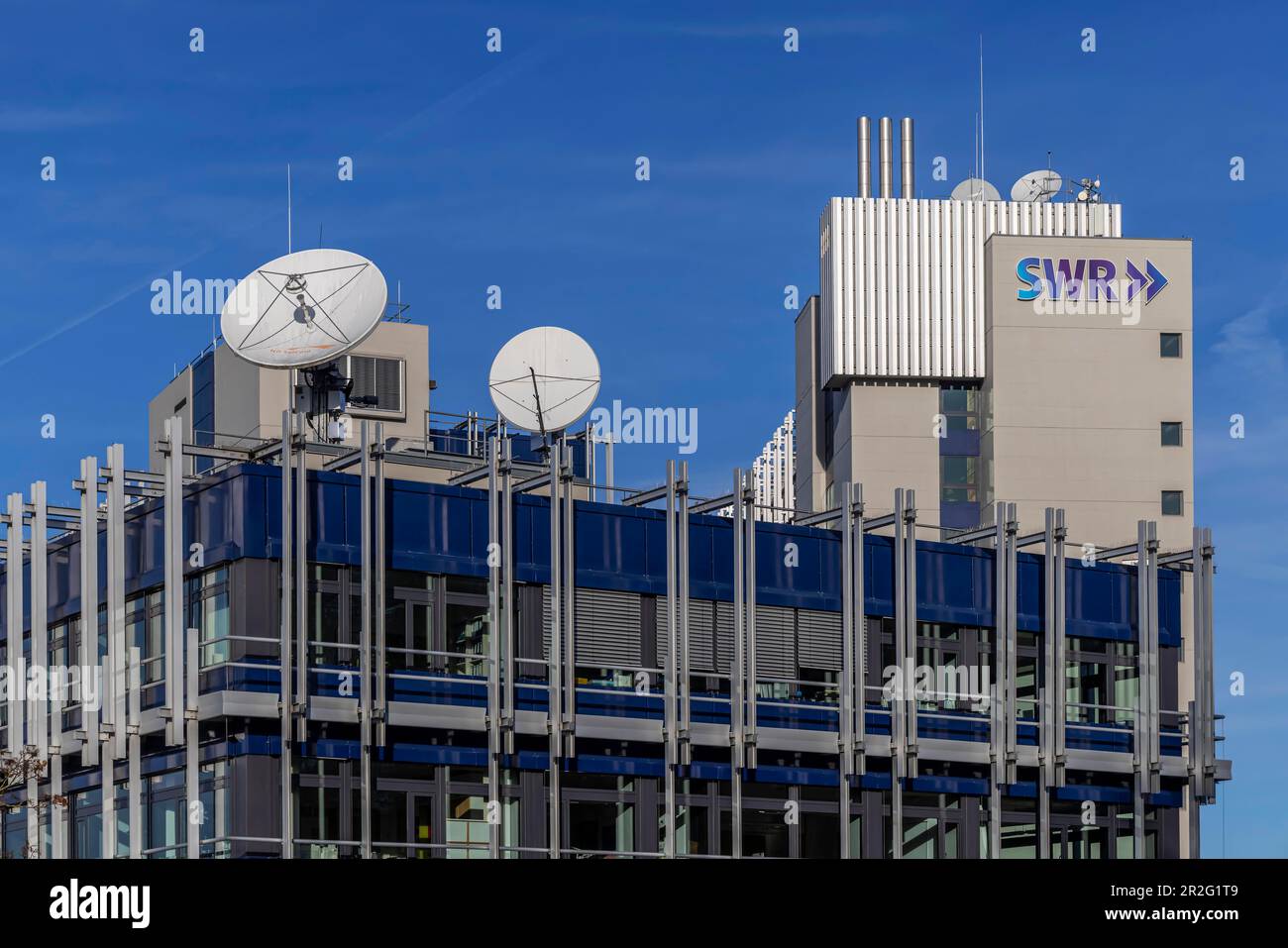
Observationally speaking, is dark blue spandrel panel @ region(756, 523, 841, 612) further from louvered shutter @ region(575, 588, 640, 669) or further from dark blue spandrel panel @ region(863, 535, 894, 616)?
louvered shutter @ region(575, 588, 640, 669)

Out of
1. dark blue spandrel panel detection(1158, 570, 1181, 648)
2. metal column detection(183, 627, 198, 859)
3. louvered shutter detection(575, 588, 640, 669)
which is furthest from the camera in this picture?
dark blue spandrel panel detection(1158, 570, 1181, 648)

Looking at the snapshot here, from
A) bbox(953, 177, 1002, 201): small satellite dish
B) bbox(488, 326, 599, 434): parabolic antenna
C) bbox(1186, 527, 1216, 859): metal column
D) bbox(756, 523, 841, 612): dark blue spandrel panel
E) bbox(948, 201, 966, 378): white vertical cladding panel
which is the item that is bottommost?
bbox(1186, 527, 1216, 859): metal column

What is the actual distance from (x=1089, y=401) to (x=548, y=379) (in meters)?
65.6

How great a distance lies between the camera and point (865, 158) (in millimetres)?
123688

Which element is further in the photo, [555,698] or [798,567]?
[798,567]

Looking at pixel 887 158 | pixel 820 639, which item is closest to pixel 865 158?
pixel 887 158

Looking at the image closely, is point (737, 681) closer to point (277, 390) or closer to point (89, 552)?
point (89, 552)

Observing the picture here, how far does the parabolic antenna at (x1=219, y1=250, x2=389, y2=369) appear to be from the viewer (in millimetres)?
44906

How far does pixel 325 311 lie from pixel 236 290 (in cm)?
206

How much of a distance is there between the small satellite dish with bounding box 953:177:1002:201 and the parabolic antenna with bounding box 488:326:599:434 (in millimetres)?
72334

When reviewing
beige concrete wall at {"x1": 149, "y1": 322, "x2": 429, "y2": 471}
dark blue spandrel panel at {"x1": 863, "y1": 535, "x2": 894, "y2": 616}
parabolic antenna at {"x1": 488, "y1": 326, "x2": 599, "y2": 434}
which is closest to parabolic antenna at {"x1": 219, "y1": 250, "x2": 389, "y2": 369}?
parabolic antenna at {"x1": 488, "y1": 326, "x2": 599, "y2": 434}

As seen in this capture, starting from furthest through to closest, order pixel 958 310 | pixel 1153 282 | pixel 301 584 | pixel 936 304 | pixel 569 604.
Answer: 1. pixel 936 304
2. pixel 958 310
3. pixel 1153 282
4. pixel 569 604
5. pixel 301 584
